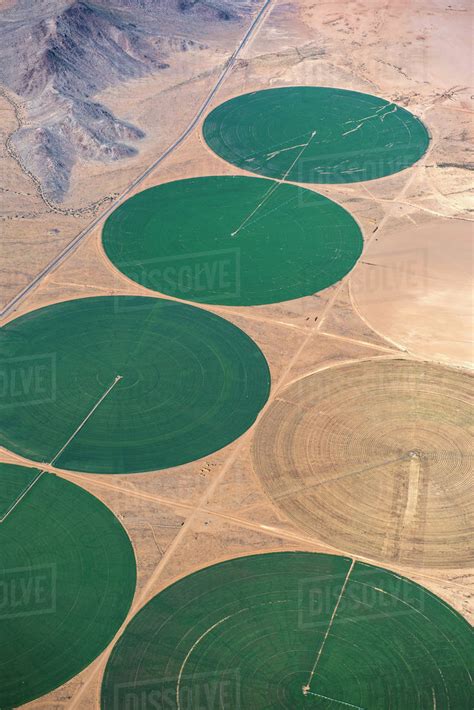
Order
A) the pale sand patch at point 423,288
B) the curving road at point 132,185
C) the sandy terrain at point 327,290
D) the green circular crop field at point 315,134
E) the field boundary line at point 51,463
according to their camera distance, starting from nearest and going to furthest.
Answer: the sandy terrain at point 327,290, the field boundary line at point 51,463, the pale sand patch at point 423,288, the curving road at point 132,185, the green circular crop field at point 315,134

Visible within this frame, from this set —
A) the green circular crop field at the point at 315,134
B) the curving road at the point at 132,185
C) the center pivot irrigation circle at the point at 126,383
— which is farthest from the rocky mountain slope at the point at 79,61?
the center pivot irrigation circle at the point at 126,383

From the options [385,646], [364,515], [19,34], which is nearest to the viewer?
[385,646]

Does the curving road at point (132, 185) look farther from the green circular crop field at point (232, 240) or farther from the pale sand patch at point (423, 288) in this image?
the pale sand patch at point (423, 288)

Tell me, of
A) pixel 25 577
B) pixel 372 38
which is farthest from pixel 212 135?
pixel 25 577

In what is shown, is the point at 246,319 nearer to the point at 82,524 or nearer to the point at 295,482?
the point at 295,482

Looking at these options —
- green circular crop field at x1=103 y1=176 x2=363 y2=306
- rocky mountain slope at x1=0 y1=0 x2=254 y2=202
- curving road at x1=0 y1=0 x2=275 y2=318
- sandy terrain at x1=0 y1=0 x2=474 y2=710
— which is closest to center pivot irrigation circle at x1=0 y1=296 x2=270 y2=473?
sandy terrain at x1=0 y1=0 x2=474 y2=710

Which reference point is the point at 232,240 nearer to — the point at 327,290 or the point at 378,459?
the point at 327,290
